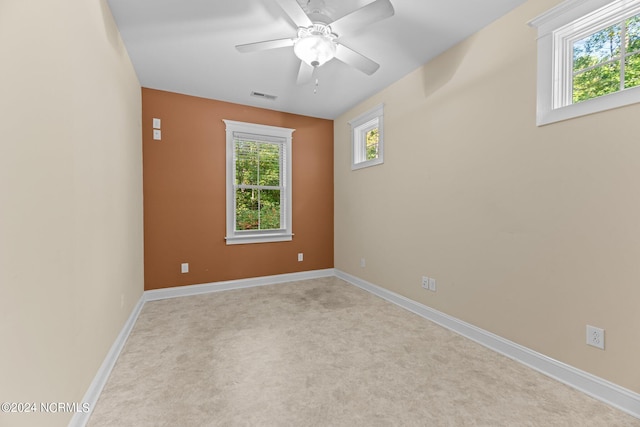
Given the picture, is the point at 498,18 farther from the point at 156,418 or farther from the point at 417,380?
the point at 156,418

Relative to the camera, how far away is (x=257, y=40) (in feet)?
8.21

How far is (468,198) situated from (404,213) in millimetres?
836

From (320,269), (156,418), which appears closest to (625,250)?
(156,418)

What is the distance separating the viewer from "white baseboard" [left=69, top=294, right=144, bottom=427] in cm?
138

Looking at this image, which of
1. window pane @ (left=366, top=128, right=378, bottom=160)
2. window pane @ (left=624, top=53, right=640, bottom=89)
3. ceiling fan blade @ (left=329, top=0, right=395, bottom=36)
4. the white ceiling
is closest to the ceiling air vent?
the white ceiling

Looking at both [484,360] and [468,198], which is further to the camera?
[468,198]

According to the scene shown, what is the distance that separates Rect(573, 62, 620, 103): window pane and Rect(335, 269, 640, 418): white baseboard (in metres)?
1.82

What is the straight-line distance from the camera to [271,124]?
4.20m

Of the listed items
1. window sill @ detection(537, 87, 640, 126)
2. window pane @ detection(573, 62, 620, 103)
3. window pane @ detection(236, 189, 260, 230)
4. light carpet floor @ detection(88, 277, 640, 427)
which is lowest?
light carpet floor @ detection(88, 277, 640, 427)

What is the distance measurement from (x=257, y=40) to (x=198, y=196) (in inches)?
86.3

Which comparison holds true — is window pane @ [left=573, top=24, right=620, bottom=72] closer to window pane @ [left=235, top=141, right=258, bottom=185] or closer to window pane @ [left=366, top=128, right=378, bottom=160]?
window pane @ [left=366, top=128, right=378, bottom=160]

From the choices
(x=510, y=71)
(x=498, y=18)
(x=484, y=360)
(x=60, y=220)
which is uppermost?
(x=498, y=18)

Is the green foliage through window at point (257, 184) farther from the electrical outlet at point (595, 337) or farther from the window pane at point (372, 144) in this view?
the electrical outlet at point (595, 337)

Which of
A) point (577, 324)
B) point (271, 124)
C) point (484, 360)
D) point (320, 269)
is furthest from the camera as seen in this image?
point (320, 269)
